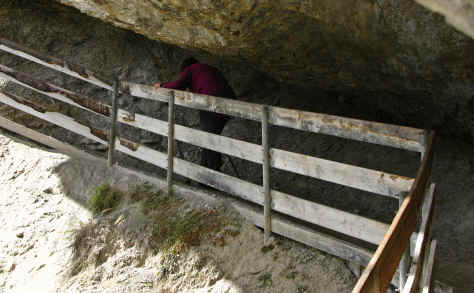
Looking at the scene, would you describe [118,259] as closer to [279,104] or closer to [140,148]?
[140,148]

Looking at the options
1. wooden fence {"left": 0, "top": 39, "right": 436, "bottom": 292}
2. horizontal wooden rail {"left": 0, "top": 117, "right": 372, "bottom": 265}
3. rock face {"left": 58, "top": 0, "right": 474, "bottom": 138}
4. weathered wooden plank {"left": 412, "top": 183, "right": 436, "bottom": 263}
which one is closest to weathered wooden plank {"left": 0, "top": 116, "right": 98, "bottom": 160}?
wooden fence {"left": 0, "top": 39, "right": 436, "bottom": 292}

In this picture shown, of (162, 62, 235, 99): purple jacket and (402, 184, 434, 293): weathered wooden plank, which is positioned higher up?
(162, 62, 235, 99): purple jacket

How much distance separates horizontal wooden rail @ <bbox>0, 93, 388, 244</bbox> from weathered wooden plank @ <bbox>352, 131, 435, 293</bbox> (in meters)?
0.86

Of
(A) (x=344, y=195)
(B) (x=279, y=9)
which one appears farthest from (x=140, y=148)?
(A) (x=344, y=195)

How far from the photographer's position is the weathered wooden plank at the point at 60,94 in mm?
5250

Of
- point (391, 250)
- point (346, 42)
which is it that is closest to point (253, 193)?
point (346, 42)

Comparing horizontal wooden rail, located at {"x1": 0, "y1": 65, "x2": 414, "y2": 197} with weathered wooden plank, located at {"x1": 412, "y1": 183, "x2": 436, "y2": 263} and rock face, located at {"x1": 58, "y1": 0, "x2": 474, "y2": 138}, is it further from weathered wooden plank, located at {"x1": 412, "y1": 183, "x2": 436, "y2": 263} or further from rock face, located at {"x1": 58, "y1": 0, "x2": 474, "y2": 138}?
rock face, located at {"x1": 58, "y1": 0, "x2": 474, "y2": 138}

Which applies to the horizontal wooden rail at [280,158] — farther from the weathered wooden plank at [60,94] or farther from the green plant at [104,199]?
Answer: the green plant at [104,199]

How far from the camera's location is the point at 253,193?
3896mm

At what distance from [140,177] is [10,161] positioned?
6.17ft

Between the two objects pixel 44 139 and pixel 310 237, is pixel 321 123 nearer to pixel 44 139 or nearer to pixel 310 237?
pixel 310 237

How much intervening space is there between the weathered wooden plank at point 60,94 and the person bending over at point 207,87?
3.20 ft

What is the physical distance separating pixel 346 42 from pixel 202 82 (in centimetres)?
164

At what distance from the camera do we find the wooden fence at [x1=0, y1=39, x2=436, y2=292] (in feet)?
6.75
